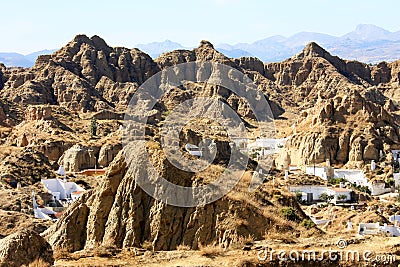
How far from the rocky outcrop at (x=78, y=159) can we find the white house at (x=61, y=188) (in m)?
12.3

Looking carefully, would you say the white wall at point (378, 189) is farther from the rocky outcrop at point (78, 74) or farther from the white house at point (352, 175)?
the rocky outcrop at point (78, 74)

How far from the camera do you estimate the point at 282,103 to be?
5007 inches

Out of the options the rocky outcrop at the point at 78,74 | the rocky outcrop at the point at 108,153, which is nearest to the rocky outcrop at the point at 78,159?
the rocky outcrop at the point at 108,153

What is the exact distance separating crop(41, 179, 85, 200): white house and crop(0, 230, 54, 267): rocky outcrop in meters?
31.9

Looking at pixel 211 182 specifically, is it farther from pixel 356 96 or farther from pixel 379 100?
pixel 379 100

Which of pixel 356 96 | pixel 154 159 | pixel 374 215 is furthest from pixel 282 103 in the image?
pixel 154 159

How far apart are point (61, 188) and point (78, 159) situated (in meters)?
14.1

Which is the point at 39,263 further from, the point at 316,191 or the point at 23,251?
the point at 316,191

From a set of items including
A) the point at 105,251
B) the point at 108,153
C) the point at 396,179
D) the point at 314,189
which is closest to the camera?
the point at 105,251

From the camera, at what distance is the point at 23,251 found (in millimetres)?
13953

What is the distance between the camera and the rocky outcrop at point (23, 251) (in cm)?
1380

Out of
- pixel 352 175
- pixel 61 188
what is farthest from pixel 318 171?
pixel 61 188

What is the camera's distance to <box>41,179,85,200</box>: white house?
4653 centimetres

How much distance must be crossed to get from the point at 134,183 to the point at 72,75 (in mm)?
98696
